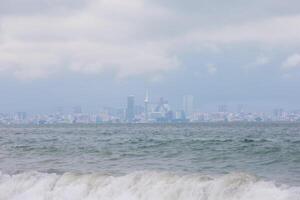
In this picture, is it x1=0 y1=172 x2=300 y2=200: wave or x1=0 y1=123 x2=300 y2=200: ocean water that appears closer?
x1=0 y1=172 x2=300 y2=200: wave

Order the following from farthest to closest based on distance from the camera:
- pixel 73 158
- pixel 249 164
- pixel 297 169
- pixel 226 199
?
pixel 73 158 → pixel 249 164 → pixel 297 169 → pixel 226 199

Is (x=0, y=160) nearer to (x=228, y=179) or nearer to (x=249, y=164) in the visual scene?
(x=249, y=164)

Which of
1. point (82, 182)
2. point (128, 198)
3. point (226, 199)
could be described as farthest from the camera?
point (82, 182)

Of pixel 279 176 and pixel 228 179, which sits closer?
pixel 228 179

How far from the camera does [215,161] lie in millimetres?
29000

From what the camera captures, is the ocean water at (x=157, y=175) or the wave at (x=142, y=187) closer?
the wave at (x=142, y=187)

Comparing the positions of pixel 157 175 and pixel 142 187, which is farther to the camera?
pixel 157 175

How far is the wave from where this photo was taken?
16.5m

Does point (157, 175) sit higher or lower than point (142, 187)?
higher

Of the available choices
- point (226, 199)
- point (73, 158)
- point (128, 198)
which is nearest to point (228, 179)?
point (226, 199)

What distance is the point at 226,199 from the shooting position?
55.0ft

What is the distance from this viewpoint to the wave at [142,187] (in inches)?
651

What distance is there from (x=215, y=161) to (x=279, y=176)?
6972 millimetres

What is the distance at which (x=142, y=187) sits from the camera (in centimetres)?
1888
